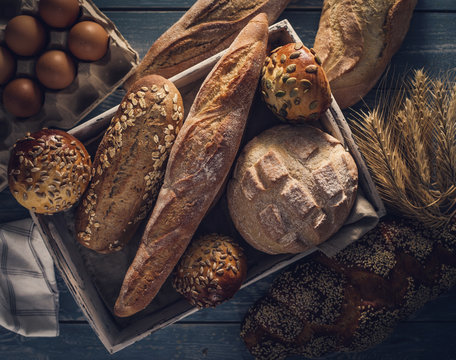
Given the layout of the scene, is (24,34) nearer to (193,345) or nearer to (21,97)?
(21,97)

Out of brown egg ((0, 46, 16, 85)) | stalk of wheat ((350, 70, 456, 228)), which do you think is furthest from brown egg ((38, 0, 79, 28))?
stalk of wheat ((350, 70, 456, 228))

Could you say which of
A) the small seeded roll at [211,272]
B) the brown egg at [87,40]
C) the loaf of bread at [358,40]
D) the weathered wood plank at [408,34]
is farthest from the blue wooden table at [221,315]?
the small seeded roll at [211,272]

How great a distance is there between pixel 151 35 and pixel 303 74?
757 mm

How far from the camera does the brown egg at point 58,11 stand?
1287 millimetres

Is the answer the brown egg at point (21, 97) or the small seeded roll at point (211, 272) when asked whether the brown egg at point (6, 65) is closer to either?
the brown egg at point (21, 97)

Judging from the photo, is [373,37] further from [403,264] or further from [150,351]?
[150,351]

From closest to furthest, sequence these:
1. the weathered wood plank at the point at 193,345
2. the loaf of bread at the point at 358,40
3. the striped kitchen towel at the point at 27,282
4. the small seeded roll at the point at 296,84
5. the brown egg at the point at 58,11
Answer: the small seeded roll at the point at 296,84 → the brown egg at the point at 58,11 → the loaf of bread at the point at 358,40 → the striped kitchen towel at the point at 27,282 → the weathered wood plank at the point at 193,345

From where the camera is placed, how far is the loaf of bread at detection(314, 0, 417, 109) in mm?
1403

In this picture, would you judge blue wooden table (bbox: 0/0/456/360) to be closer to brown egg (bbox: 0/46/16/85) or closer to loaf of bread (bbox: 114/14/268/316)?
brown egg (bbox: 0/46/16/85)

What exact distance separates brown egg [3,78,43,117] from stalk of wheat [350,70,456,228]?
1202 mm

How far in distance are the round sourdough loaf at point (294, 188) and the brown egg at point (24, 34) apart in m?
0.85

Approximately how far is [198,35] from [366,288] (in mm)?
1158

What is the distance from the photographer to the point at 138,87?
1.27 meters

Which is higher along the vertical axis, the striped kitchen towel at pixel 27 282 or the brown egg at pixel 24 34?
the brown egg at pixel 24 34
